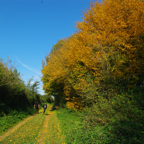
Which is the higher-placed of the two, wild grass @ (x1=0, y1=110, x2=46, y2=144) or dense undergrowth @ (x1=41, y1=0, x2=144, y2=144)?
dense undergrowth @ (x1=41, y1=0, x2=144, y2=144)

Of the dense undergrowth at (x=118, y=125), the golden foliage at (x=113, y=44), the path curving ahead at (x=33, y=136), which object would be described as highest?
the golden foliage at (x=113, y=44)

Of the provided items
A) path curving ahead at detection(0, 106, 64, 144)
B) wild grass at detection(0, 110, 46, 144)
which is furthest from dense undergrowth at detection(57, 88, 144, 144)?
wild grass at detection(0, 110, 46, 144)

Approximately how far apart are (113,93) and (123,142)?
356 cm

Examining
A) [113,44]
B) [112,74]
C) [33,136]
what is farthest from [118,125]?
[113,44]

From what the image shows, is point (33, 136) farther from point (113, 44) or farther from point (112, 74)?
point (113, 44)

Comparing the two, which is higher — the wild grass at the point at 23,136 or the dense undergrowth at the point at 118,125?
the dense undergrowth at the point at 118,125

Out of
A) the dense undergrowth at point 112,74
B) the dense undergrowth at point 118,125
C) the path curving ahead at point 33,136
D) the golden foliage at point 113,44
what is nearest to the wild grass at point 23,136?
the path curving ahead at point 33,136

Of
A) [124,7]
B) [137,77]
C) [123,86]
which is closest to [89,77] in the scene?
[123,86]

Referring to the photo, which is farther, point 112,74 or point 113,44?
point 113,44

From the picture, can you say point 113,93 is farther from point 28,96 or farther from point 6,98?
A: point 28,96

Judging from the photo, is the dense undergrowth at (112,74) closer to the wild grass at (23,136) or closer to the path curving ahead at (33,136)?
the path curving ahead at (33,136)

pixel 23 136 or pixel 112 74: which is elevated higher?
pixel 112 74

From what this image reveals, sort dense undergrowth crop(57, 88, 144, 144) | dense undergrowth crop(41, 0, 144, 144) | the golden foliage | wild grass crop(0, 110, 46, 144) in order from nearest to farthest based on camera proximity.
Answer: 1. dense undergrowth crop(57, 88, 144, 144)
2. dense undergrowth crop(41, 0, 144, 144)
3. wild grass crop(0, 110, 46, 144)
4. the golden foliage

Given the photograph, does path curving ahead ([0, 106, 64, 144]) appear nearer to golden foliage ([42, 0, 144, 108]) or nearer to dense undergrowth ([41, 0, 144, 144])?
dense undergrowth ([41, 0, 144, 144])
